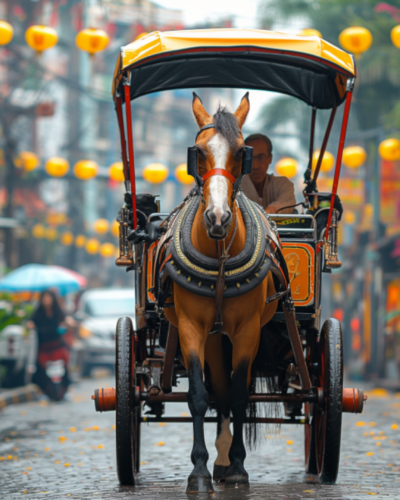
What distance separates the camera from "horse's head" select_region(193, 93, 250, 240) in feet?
16.0

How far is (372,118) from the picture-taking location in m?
27.4

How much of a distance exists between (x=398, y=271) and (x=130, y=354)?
18.3m

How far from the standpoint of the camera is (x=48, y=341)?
53.8 ft

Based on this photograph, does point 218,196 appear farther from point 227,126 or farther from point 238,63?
point 238,63

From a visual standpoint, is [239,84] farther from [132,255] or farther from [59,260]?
[59,260]

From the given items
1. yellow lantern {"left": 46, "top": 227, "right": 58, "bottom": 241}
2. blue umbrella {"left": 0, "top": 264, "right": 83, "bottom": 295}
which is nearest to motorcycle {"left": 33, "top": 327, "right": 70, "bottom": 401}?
blue umbrella {"left": 0, "top": 264, "right": 83, "bottom": 295}

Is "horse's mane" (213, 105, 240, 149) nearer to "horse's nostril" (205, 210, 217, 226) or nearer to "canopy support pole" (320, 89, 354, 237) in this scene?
"horse's nostril" (205, 210, 217, 226)

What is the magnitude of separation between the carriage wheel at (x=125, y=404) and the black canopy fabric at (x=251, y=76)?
5.83ft

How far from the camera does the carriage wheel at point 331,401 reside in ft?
19.6

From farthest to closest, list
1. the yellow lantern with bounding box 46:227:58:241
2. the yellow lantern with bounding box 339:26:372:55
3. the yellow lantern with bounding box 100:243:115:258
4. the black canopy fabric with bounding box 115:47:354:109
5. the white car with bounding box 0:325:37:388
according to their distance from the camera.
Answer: the yellow lantern with bounding box 100:243:115:258, the yellow lantern with bounding box 46:227:58:241, the white car with bounding box 0:325:37:388, the yellow lantern with bounding box 339:26:372:55, the black canopy fabric with bounding box 115:47:354:109

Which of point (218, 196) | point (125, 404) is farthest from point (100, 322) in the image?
point (218, 196)

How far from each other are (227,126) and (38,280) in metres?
13.4

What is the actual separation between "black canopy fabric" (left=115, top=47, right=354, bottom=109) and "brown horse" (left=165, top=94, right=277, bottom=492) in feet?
3.56

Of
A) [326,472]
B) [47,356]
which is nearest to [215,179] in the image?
[326,472]
